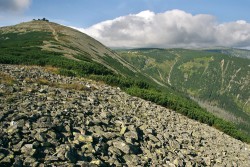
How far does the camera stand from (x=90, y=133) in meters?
22.5

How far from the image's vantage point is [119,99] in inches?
1496

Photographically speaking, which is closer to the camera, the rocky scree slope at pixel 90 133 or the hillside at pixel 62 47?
the rocky scree slope at pixel 90 133

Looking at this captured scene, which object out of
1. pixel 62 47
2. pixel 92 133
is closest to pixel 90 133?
pixel 92 133

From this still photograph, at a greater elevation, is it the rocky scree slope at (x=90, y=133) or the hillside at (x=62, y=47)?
the hillside at (x=62, y=47)

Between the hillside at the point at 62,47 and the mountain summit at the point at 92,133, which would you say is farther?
Answer: the hillside at the point at 62,47

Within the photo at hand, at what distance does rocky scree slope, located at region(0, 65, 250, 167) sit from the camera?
17609 mm

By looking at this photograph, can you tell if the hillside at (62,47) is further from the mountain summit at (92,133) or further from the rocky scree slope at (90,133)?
the rocky scree slope at (90,133)

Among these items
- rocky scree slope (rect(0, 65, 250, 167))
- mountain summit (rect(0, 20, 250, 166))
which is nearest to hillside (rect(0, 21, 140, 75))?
mountain summit (rect(0, 20, 250, 166))

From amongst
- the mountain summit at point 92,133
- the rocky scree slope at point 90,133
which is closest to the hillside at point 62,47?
the mountain summit at point 92,133

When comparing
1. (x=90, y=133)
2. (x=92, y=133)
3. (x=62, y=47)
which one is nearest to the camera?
(x=90, y=133)

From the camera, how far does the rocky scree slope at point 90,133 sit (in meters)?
17.6

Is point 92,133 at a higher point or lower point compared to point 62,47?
lower

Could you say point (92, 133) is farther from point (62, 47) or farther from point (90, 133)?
point (62, 47)

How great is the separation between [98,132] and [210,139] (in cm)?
1983
